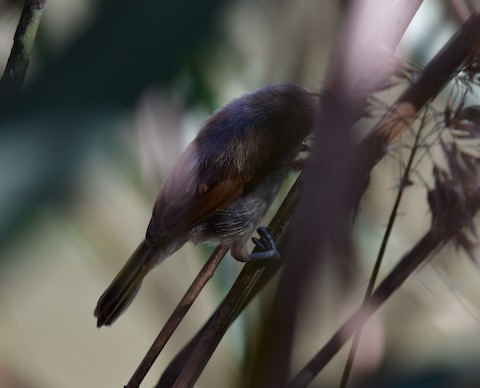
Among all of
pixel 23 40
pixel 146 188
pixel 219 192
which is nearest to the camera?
pixel 23 40

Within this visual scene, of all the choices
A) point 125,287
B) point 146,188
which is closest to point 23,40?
point 146,188

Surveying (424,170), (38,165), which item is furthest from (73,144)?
(424,170)

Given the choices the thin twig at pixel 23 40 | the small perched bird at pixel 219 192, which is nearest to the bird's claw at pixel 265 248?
the small perched bird at pixel 219 192

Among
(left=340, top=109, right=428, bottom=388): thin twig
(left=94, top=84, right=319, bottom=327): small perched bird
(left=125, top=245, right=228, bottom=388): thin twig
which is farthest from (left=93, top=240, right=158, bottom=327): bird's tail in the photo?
(left=340, top=109, right=428, bottom=388): thin twig

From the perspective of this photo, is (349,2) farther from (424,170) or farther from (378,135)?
(424,170)

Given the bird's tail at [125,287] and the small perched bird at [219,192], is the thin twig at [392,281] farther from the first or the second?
the bird's tail at [125,287]

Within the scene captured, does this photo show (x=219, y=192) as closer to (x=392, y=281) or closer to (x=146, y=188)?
(x=146, y=188)

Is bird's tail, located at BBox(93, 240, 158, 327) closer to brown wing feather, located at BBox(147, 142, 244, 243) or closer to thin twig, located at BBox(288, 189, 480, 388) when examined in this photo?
brown wing feather, located at BBox(147, 142, 244, 243)
